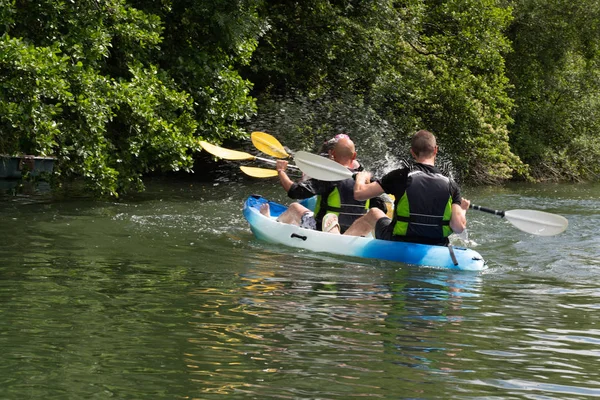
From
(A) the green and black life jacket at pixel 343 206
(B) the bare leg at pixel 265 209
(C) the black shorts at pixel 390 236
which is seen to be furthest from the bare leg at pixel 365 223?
(B) the bare leg at pixel 265 209

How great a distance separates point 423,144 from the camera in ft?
25.1

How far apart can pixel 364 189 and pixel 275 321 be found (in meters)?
2.89

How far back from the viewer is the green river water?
13.1ft

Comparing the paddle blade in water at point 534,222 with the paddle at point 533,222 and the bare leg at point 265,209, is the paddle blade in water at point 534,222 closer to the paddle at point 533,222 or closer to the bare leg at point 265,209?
the paddle at point 533,222

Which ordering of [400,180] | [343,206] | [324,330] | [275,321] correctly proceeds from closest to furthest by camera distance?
[324,330] < [275,321] < [400,180] < [343,206]

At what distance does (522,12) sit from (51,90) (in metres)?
19.6

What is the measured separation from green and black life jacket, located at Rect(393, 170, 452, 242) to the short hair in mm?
168

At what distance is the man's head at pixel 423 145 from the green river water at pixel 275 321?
3.23 ft

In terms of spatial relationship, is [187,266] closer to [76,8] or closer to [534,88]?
[76,8]

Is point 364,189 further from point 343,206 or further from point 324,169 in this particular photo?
point 343,206

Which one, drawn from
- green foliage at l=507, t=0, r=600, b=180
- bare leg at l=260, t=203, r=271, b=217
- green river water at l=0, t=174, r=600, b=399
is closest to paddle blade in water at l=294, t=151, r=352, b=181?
green river water at l=0, t=174, r=600, b=399

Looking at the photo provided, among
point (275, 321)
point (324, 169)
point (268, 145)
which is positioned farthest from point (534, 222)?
point (275, 321)

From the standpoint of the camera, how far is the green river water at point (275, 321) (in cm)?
398

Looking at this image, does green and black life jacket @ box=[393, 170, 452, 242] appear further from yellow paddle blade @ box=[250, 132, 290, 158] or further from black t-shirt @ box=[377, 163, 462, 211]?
yellow paddle blade @ box=[250, 132, 290, 158]
